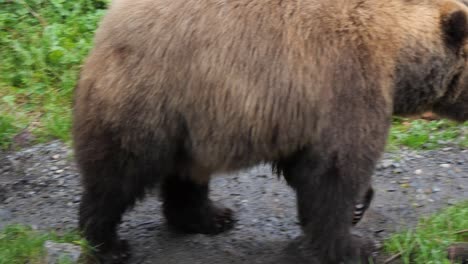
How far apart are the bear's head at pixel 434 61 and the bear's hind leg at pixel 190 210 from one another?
1385 mm

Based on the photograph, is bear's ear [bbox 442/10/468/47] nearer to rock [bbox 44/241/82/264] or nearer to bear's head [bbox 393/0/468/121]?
bear's head [bbox 393/0/468/121]

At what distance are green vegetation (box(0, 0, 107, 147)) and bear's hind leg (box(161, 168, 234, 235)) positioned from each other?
5.69 feet

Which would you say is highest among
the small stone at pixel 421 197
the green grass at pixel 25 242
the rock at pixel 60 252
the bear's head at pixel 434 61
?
the bear's head at pixel 434 61

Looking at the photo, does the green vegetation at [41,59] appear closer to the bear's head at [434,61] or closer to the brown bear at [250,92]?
the brown bear at [250,92]

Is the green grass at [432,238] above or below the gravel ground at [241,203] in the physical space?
above

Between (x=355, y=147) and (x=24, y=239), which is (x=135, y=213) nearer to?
(x=24, y=239)

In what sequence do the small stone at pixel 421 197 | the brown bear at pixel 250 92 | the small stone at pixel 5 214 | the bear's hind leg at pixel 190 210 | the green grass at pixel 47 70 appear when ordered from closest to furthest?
1. the brown bear at pixel 250 92
2. the bear's hind leg at pixel 190 210
3. the small stone at pixel 5 214
4. the small stone at pixel 421 197
5. the green grass at pixel 47 70

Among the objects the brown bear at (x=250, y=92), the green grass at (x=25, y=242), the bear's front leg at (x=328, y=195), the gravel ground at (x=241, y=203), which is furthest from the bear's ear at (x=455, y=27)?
the green grass at (x=25, y=242)

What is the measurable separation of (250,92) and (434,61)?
3.86ft

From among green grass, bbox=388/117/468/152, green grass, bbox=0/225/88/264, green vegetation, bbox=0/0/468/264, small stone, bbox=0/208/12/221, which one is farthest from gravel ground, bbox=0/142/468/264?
green grass, bbox=0/225/88/264

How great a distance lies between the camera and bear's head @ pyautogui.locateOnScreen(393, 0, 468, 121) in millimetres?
5031

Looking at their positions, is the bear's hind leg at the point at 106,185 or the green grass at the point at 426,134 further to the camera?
the green grass at the point at 426,134

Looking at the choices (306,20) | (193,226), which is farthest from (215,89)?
(193,226)

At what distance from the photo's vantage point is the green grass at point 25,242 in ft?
16.8
